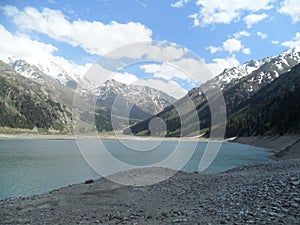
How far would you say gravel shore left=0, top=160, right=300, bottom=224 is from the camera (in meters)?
13.2

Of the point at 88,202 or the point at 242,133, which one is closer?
the point at 88,202

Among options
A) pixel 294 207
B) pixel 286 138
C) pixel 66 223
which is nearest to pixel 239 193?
pixel 294 207

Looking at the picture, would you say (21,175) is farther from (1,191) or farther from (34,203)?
(34,203)

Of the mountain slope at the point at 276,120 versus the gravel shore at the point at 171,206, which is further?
the mountain slope at the point at 276,120

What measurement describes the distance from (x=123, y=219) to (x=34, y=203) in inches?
398

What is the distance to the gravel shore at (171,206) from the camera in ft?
43.4

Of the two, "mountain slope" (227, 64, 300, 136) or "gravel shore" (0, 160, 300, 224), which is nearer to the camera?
"gravel shore" (0, 160, 300, 224)

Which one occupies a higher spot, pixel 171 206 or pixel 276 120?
pixel 276 120

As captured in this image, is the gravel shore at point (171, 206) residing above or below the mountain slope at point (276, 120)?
below

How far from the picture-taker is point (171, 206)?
59.4ft

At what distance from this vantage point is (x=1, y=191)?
3231 cm

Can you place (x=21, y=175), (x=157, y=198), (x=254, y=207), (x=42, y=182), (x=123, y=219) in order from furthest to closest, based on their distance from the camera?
1. (x=21, y=175)
2. (x=42, y=182)
3. (x=157, y=198)
4. (x=123, y=219)
5. (x=254, y=207)

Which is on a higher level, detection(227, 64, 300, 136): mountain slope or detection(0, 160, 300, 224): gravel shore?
detection(227, 64, 300, 136): mountain slope

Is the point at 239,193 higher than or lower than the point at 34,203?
higher
